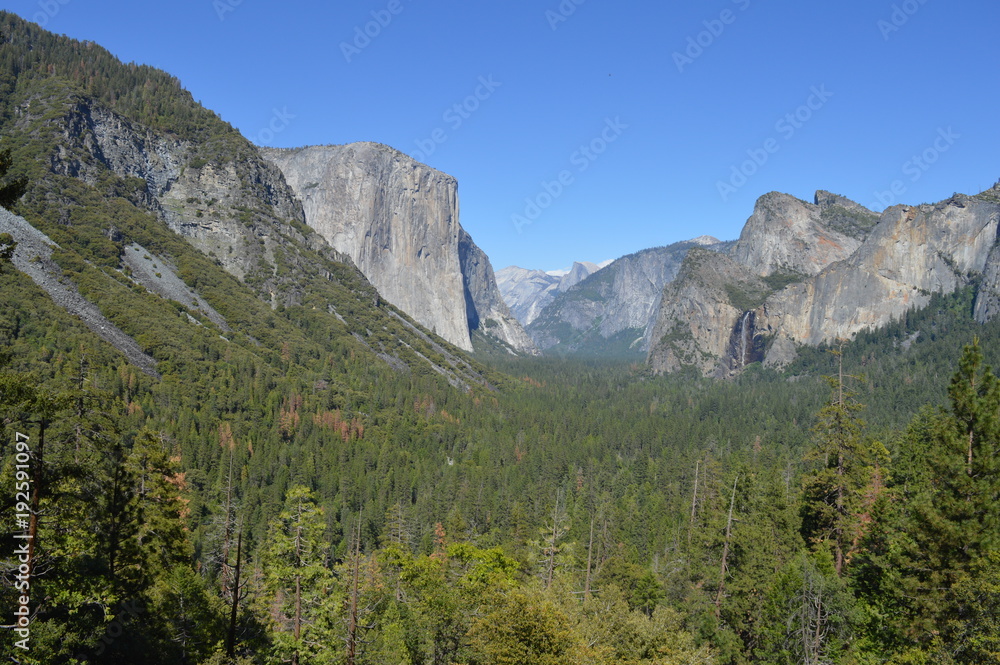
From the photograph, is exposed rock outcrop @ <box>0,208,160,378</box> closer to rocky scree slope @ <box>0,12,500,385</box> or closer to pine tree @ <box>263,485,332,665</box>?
rocky scree slope @ <box>0,12,500,385</box>

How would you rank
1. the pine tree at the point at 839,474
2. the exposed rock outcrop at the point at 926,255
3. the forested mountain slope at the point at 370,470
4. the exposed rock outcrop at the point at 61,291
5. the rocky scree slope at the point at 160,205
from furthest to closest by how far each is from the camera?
the exposed rock outcrop at the point at 926,255, the rocky scree slope at the point at 160,205, the exposed rock outcrop at the point at 61,291, the pine tree at the point at 839,474, the forested mountain slope at the point at 370,470

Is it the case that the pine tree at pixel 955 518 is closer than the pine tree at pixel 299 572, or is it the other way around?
the pine tree at pixel 955 518

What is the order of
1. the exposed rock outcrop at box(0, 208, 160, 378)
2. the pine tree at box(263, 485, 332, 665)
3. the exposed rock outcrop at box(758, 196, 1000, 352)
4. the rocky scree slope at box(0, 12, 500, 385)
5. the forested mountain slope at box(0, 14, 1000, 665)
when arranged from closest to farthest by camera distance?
the forested mountain slope at box(0, 14, 1000, 665) < the pine tree at box(263, 485, 332, 665) < the exposed rock outcrop at box(0, 208, 160, 378) < the rocky scree slope at box(0, 12, 500, 385) < the exposed rock outcrop at box(758, 196, 1000, 352)

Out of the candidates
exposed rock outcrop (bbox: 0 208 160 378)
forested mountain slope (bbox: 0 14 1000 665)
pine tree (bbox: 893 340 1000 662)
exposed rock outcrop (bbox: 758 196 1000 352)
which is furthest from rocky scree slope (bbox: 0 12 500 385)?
exposed rock outcrop (bbox: 758 196 1000 352)

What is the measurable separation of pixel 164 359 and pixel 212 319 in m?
28.9

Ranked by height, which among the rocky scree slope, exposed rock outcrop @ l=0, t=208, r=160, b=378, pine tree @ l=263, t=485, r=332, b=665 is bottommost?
pine tree @ l=263, t=485, r=332, b=665

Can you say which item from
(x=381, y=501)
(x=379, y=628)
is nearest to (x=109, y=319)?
(x=381, y=501)

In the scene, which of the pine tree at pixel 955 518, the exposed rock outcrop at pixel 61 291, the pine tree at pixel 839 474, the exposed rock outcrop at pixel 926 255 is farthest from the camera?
the exposed rock outcrop at pixel 926 255

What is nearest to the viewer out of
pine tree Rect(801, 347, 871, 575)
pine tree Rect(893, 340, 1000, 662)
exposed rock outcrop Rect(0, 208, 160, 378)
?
pine tree Rect(893, 340, 1000, 662)

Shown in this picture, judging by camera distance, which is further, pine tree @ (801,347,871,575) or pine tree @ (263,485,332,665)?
pine tree @ (801,347,871,575)

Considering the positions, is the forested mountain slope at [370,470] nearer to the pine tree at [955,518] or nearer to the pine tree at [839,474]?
the pine tree at [955,518]

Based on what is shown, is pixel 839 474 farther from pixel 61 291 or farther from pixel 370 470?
pixel 61 291

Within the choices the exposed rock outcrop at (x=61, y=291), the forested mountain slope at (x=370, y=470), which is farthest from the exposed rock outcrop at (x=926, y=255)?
the exposed rock outcrop at (x=61, y=291)

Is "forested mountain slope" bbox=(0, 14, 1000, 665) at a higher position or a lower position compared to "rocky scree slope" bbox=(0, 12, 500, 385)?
lower
